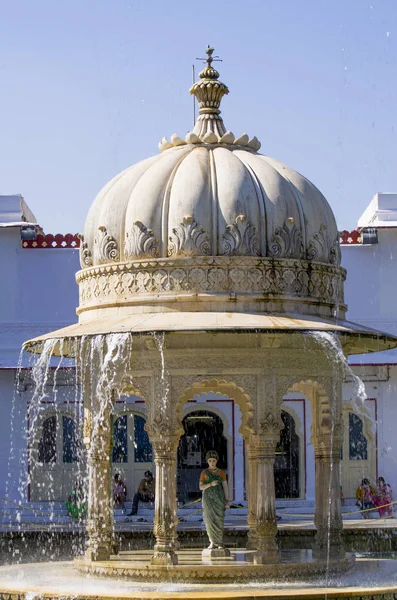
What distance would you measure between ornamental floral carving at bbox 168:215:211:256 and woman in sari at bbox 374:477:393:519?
10986 millimetres

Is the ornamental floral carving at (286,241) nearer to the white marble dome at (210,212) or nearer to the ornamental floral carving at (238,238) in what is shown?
the white marble dome at (210,212)

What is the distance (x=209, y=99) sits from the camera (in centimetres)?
Result: 1178

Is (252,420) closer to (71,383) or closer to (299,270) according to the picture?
(299,270)

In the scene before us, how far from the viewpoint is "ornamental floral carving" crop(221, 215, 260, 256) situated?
10594 millimetres

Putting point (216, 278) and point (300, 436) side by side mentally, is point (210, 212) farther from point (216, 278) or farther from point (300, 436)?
point (300, 436)

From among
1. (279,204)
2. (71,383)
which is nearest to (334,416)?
(279,204)

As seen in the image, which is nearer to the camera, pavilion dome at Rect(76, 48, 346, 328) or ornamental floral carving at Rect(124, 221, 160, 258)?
pavilion dome at Rect(76, 48, 346, 328)

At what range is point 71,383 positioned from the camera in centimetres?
2228

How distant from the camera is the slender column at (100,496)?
11.0 meters

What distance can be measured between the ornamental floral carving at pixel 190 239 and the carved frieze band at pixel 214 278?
0.26 feet

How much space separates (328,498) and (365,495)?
31.7 feet

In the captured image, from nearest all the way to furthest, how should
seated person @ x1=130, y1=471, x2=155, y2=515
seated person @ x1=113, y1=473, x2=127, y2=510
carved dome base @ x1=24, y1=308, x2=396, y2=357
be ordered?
1. carved dome base @ x1=24, y1=308, x2=396, y2=357
2. seated person @ x1=130, y1=471, x2=155, y2=515
3. seated person @ x1=113, y1=473, x2=127, y2=510

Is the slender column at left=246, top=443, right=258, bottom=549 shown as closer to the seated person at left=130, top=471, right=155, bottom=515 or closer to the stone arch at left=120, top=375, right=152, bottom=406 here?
the stone arch at left=120, top=375, right=152, bottom=406

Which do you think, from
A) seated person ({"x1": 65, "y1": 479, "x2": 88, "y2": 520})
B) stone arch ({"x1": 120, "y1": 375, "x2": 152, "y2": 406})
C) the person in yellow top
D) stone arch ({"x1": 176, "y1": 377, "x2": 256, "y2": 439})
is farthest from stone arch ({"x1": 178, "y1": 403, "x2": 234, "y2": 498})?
stone arch ({"x1": 120, "y1": 375, "x2": 152, "y2": 406})
